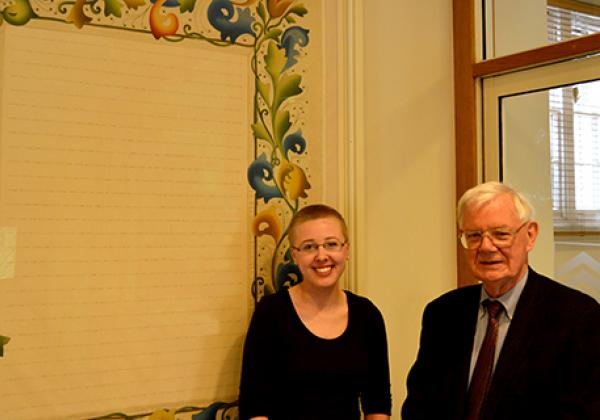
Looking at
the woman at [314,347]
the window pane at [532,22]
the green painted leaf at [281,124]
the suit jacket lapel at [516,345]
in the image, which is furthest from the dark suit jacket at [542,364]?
the window pane at [532,22]

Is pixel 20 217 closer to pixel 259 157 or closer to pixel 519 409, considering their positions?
pixel 259 157

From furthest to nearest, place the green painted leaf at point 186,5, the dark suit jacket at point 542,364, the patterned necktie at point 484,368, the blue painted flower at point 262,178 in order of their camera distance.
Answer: the blue painted flower at point 262,178, the green painted leaf at point 186,5, the patterned necktie at point 484,368, the dark suit jacket at point 542,364

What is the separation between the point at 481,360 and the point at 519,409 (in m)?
0.15

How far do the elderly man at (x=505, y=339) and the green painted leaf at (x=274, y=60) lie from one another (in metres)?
0.80

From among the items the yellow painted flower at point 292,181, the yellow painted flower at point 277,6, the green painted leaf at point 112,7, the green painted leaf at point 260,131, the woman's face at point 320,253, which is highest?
the yellow painted flower at point 277,6

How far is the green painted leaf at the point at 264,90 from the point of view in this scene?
6.66ft

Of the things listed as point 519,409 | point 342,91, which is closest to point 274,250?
point 342,91

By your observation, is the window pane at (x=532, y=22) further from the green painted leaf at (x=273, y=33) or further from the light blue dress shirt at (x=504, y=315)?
the light blue dress shirt at (x=504, y=315)

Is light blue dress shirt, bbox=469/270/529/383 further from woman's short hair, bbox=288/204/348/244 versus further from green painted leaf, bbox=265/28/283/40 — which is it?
green painted leaf, bbox=265/28/283/40

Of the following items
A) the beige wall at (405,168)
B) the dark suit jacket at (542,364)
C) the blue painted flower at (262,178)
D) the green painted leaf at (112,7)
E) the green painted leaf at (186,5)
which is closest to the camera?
the dark suit jacket at (542,364)

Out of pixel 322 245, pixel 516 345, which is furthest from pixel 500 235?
pixel 322 245

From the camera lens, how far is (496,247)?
1540 millimetres

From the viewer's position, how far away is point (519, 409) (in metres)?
→ 1.46

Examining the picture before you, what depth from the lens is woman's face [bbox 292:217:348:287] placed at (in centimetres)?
186
